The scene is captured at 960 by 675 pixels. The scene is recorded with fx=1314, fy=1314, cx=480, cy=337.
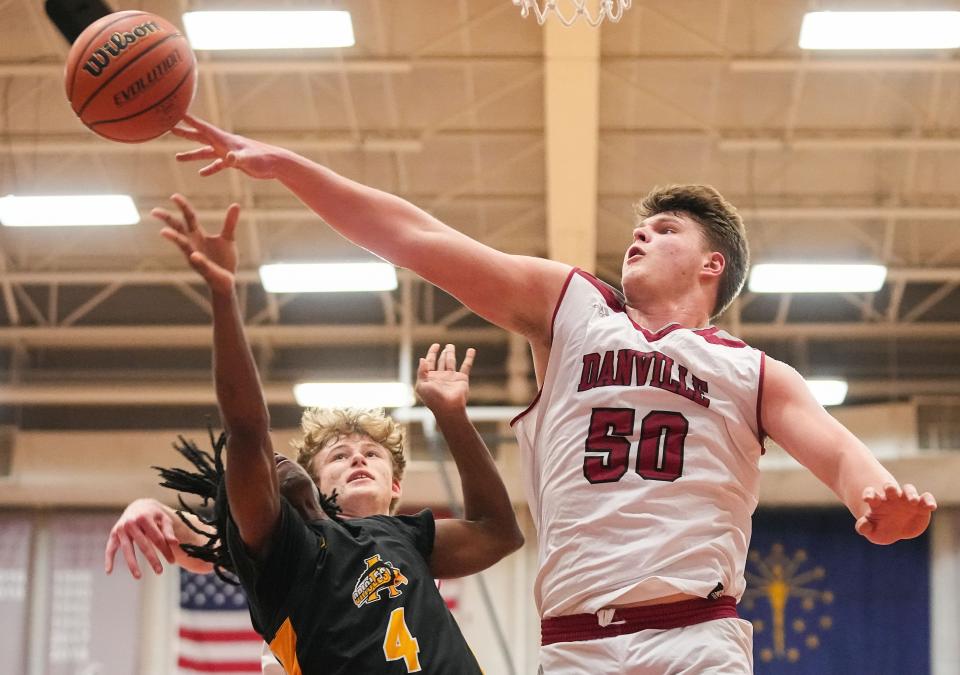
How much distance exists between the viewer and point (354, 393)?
Result: 1566 cm

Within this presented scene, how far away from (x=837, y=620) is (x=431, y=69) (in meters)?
8.44

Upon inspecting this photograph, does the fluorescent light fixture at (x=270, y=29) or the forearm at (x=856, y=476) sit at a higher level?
the fluorescent light fixture at (x=270, y=29)

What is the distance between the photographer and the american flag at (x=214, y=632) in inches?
609

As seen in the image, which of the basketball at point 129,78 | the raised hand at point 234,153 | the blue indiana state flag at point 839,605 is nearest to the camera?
the raised hand at point 234,153

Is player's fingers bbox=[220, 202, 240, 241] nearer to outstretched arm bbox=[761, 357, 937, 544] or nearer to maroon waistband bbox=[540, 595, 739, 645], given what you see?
maroon waistband bbox=[540, 595, 739, 645]

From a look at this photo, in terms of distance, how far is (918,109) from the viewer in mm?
13180

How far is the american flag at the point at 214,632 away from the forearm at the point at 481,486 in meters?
11.9

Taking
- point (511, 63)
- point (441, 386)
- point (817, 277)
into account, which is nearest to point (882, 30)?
point (511, 63)

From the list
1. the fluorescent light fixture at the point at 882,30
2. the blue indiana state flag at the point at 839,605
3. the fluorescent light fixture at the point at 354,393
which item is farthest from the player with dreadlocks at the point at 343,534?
the blue indiana state flag at the point at 839,605

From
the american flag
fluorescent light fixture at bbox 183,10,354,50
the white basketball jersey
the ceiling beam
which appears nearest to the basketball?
the white basketball jersey

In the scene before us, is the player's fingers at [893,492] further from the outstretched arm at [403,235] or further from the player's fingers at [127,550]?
the player's fingers at [127,550]

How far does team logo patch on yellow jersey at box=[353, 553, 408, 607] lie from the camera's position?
3566 mm

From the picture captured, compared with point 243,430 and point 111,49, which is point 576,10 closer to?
point 111,49

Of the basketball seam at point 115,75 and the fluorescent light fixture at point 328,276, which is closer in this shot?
the basketball seam at point 115,75
